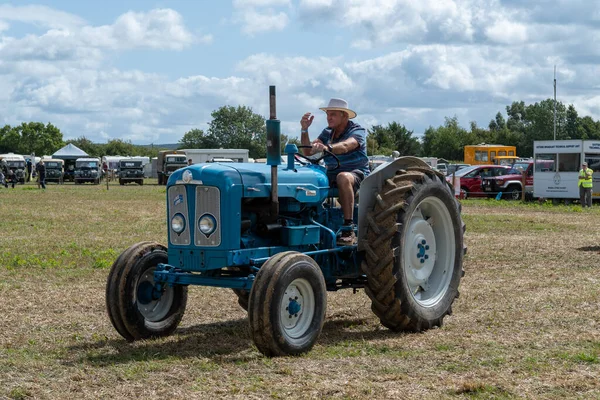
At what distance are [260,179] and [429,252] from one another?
205cm

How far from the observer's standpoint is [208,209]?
6926mm

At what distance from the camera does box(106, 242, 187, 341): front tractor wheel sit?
7160 mm

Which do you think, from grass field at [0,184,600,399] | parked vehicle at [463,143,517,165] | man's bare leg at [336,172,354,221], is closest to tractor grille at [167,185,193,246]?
grass field at [0,184,600,399]

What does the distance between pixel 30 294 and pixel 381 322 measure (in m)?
4.29

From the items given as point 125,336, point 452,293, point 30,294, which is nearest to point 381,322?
point 452,293

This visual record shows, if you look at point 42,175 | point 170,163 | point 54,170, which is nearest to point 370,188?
point 42,175

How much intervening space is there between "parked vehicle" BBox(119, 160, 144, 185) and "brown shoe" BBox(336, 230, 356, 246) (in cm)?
4729

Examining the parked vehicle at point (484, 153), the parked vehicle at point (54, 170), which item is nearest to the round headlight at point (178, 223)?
the parked vehicle at point (54, 170)

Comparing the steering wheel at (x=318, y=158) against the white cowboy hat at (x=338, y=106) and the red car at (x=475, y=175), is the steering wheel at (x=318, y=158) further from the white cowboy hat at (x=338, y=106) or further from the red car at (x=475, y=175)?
the red car at (x=475, y=175)

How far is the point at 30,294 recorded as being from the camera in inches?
389

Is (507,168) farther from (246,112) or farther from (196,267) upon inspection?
(246,112)

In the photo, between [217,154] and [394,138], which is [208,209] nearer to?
[217,154]

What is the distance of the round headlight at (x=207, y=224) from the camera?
690cm

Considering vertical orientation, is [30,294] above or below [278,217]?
below
